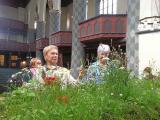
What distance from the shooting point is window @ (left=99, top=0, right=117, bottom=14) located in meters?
25.6

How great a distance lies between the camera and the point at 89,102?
3.25 meters

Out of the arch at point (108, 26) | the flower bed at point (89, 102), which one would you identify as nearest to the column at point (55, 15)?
the arch at point (108, 26)

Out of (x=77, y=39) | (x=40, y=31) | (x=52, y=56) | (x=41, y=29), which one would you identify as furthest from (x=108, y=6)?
(x=52, y=56)

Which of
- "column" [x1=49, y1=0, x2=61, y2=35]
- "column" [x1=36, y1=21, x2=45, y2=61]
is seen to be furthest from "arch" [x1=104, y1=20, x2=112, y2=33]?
"column" [x1=36, y1=21, x2=45, y2=61]

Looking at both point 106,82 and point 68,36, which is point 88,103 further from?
point 68,36

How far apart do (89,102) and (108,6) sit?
2393 centimetres

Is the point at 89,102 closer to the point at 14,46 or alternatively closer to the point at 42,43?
the point at 42,43

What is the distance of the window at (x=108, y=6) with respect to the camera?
25.6 meters

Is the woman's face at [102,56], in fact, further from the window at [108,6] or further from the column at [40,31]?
the column at [40,31]

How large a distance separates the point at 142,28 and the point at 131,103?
1205cm

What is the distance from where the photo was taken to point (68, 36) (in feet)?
95.3

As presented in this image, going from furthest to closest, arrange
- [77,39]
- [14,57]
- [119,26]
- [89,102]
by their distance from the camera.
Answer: [14,57]
[77,39]
[119,26]
[89,102]

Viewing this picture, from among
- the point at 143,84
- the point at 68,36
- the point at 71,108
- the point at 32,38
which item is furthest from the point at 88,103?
the point at 32,38

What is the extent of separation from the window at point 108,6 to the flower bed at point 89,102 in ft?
71.5
